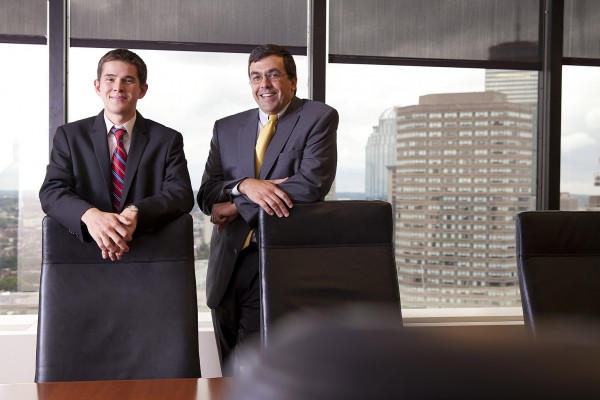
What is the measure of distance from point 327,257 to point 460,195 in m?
2.59

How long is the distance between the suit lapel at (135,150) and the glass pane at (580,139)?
136 inches

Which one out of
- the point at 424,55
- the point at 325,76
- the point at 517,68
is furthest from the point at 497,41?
the point at 325,76

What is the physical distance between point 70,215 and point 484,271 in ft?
11.2

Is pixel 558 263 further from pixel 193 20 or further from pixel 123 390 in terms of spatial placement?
pixel 193 20

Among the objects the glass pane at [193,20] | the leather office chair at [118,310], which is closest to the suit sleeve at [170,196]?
the leather office chair at [118,310]

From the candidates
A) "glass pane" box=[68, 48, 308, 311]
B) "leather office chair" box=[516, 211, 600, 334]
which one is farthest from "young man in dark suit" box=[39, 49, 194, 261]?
"glass pane" box=[68, 48, 308, 311]

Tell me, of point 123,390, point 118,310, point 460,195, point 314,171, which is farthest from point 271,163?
point 460,195

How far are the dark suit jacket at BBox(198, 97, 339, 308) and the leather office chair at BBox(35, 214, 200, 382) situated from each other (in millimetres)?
619

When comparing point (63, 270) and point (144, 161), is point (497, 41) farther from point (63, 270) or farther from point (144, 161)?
point (63, 270)

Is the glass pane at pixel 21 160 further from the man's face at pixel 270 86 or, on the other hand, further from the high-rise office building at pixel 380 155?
the high-rise office building at pixel 380 155

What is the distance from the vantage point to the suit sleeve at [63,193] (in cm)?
224

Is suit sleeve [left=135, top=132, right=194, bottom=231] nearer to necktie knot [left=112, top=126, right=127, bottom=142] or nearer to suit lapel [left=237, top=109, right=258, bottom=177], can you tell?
necktie knot [left=112, top=126, right=127, bottom=142]

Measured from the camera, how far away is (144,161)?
261 cm

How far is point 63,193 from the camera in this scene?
2406 mm
